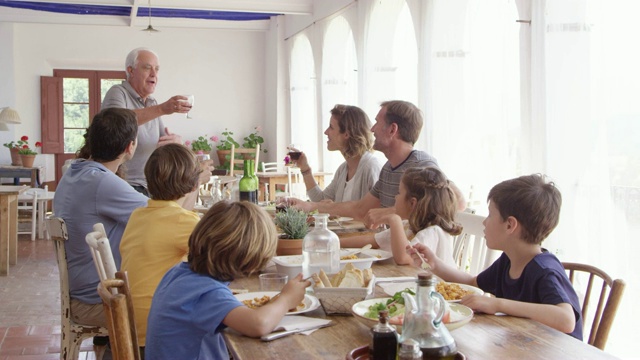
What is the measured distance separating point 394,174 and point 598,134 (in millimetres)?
1118

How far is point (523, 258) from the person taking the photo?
2.13 metres

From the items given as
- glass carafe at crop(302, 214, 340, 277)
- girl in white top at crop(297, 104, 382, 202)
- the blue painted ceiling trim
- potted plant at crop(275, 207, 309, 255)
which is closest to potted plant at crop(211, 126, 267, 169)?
the blue painted ceiling trim

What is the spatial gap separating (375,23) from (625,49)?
379cm

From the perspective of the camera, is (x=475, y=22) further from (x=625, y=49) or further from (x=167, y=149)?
(x=167, y=149)

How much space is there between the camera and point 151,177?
2584 millimetres

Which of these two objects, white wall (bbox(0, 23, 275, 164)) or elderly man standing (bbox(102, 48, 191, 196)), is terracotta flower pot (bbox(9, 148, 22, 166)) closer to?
white wall (bbox(0, 23, 275, 164))

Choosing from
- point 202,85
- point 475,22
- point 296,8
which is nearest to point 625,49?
point 475,22

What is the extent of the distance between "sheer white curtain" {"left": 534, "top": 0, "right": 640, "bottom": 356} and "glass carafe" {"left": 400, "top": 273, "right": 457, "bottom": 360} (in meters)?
2.67

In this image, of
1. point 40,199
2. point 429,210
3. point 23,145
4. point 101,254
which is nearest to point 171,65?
point 23,145

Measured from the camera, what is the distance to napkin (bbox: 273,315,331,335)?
1.74 metres

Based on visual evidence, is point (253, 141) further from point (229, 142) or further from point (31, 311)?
point (31, 311)

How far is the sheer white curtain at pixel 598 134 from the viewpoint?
3.63m

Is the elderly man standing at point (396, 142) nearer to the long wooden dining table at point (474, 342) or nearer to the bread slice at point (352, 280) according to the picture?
the bread slice at point (352, 280)

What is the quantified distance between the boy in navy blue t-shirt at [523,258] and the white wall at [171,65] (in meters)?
9.37
